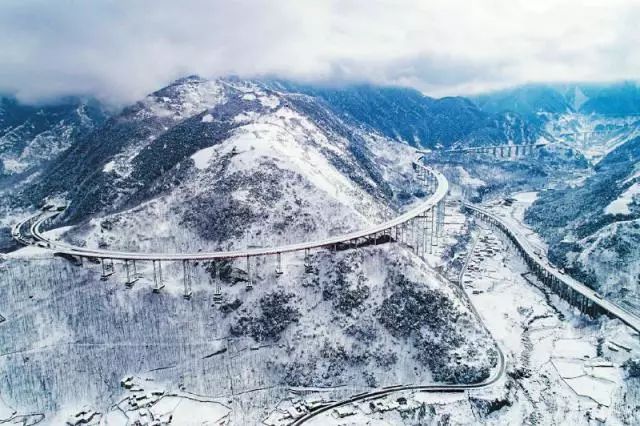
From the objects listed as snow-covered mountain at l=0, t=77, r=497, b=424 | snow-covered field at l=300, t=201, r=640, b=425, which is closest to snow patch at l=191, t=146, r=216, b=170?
snow-covered mountain at l=0, t=77, r=497, b=424

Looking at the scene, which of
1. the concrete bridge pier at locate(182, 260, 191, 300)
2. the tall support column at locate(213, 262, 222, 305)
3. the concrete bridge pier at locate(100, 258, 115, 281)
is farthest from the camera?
the concrete bridge pier at locate(100, 258, 115, 281)

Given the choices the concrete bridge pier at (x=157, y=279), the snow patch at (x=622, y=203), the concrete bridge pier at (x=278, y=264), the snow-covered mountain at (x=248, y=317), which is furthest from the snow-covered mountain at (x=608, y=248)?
the concrete bridge pier at (x=157, y=279)

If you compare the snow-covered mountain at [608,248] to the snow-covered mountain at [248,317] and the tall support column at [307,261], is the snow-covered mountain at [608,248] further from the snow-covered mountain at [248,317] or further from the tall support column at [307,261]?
the tall support column at [307,261]

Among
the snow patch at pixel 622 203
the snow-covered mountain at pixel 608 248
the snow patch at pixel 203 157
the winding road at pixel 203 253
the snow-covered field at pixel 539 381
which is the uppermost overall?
the snow patch at pixel 203 157

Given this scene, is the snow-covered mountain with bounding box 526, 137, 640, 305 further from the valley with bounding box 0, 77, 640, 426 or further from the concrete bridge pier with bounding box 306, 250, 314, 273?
the concrete bridge pier with bounding box 306, 250, 314, 273

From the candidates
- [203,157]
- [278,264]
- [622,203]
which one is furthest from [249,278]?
[622,203]

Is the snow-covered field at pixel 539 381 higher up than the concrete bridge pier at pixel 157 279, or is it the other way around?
the concrete bridge pier at pixel 157 279

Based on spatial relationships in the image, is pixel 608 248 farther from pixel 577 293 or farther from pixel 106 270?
pixel 106 270

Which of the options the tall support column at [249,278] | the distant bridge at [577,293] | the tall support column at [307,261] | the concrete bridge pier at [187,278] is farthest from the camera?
the distant bridge at [577,293]

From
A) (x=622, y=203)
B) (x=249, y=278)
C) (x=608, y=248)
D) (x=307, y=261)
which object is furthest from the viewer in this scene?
(x=622, y=203)

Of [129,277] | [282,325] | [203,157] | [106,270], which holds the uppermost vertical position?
[203,157]
